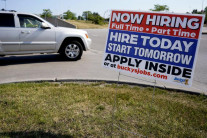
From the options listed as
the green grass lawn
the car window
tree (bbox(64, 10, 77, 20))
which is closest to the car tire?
the car window

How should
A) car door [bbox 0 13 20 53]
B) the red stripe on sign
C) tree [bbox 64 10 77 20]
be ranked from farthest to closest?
1. tree [bbox 64 10 77 20]
2. car door [bbox 0 13 20 53]
3. the red stripe on sign

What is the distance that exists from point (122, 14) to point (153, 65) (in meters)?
0.85

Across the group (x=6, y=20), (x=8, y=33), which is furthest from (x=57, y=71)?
(x=6, y=20)

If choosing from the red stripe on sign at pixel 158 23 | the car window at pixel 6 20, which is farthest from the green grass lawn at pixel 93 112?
the car window at pixel 6 20

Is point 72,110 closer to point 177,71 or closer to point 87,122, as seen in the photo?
point 87,122

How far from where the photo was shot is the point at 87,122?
123 inches

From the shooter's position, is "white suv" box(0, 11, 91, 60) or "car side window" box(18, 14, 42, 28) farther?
"car side window" box(18, 14, 42, 28)

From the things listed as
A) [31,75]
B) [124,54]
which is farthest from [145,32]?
[31,75]

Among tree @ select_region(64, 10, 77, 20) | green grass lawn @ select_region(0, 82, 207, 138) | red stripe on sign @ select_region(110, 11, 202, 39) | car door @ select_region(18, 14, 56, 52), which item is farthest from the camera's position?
tree @ select_region(64, 10, 77, 20)

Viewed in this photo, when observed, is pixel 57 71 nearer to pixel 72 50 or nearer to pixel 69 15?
pixel 72 50

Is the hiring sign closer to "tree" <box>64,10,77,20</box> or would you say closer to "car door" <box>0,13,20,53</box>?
"car door" <box>0,13,20,53</box>

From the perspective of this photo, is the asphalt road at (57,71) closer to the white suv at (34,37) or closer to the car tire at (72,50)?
the car tire at (72,50)

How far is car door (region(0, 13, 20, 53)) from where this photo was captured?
6.41 meters

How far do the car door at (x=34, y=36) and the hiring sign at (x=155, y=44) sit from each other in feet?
15.2
